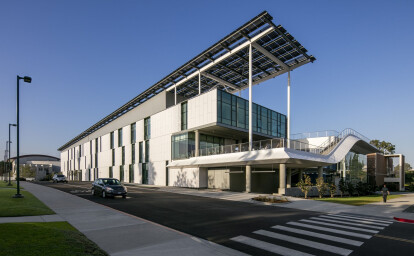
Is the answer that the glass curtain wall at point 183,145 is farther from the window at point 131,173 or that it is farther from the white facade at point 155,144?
the window at point 131,173

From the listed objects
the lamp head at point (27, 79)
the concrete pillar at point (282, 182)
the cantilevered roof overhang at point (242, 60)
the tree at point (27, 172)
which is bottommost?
the tree at point (27, 172)

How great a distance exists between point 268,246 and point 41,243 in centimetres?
603

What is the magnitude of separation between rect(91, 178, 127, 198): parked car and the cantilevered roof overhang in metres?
20.1

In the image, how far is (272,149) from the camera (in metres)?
26.8

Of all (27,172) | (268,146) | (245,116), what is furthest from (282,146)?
(27,172)

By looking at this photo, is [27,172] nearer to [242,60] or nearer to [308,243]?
[242,60]

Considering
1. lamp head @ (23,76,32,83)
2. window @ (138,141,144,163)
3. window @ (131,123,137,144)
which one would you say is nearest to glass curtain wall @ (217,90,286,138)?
lamp head @ (23,76,32,83)

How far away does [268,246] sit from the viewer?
746cm

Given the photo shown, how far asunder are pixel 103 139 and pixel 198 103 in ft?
140

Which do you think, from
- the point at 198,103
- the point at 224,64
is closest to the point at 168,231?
the point at 198,103

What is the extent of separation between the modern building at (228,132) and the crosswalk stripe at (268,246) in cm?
1845

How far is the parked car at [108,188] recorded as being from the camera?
796 inches

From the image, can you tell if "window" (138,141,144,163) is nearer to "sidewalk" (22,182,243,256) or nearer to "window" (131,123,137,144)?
"window" (131,123,137,144)

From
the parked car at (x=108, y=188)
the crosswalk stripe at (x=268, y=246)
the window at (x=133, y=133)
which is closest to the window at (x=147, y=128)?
the window at (x=133, y=133)
